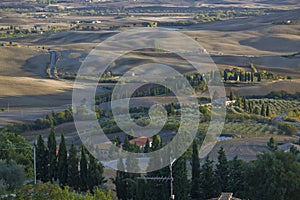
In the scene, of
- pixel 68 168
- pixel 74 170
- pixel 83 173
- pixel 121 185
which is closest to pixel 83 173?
pixel 83 173

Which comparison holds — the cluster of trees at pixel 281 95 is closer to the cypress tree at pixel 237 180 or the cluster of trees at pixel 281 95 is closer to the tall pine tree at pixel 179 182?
the cypress tree at pixel 237 180

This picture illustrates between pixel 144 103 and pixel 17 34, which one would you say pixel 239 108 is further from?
pixel 17 34

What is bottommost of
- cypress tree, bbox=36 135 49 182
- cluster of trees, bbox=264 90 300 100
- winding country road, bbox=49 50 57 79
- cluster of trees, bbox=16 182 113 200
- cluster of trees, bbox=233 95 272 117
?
winding country road, bbox=49 50 57 79

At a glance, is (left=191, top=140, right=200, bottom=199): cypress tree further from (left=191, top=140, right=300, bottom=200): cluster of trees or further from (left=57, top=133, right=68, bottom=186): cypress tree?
(left=57, top=133, right=68, bottom=186): cypress tree

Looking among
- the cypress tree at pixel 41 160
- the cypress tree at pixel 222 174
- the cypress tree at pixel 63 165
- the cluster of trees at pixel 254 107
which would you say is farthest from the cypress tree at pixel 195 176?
the cluster of trees at pixel 254 107

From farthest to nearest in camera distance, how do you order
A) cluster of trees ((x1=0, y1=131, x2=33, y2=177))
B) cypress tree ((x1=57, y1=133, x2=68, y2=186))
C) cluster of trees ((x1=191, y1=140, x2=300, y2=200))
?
cypress tree ((x1=57, y1=133, x2=68, y2=186))
cluster of trees ((x1=0, y1=131, x2=33, y2=177))
cluster of trees ((x1=191, y1=140, x2=300, y2=200))

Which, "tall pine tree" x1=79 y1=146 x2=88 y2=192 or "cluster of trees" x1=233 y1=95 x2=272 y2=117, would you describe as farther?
"cluster of trees" x1=233 y1=95 x2=272 y2=117

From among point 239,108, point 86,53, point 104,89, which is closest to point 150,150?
point 239,108

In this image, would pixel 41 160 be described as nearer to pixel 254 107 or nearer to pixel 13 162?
pixel 13 162

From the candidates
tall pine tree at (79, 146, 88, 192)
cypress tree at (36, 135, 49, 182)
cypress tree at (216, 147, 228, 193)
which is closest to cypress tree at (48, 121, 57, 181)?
cypress tree at (36, 135, 49, 182)

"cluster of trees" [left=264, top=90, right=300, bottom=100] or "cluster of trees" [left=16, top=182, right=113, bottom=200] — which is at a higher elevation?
"cluster of trees" [left=16, top=182, right=113, bottom=200]
